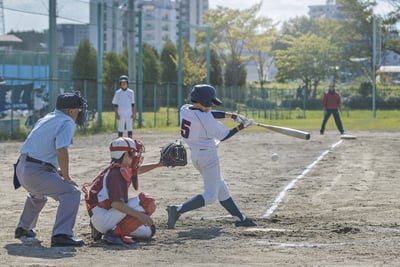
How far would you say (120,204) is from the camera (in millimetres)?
8656

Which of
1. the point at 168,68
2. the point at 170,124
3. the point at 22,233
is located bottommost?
the point at 170,124

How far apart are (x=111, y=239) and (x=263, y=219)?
2.57 metres

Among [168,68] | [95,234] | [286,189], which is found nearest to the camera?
[95,234]

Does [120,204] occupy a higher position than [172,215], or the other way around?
[120,204]

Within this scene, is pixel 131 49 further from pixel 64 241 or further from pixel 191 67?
pixel 191 67

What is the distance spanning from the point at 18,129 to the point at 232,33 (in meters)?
56.3

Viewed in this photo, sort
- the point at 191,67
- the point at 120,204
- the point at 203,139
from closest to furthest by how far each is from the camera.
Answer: the point at 120,204, the point at 203,139, the point at 191,67

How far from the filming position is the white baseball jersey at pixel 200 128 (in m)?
9.66

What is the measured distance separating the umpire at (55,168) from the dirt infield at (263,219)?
318 mm

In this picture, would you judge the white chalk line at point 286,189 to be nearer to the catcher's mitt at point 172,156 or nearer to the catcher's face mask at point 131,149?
the catcher's mitt at point 172,156

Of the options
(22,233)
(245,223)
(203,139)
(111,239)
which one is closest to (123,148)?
(111,239)

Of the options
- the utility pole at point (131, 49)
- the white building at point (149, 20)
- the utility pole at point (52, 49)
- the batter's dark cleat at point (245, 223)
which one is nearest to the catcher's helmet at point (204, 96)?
the batter's dark cleat at point (245, 223)

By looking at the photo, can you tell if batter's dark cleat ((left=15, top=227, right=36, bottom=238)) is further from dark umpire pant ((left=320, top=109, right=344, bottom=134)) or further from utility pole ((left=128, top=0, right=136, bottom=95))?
utility pole ((left=128, top=0, right=136, bottom=95))

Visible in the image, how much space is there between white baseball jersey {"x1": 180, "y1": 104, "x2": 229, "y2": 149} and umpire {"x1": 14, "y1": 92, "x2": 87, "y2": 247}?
147 cm
